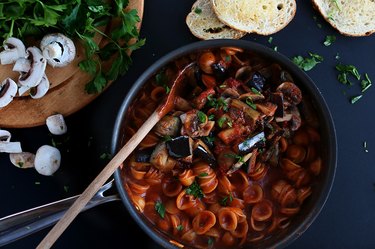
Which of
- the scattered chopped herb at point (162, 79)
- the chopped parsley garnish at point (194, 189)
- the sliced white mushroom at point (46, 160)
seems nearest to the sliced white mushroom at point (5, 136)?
the sliced white mushroom at point (46, 160)

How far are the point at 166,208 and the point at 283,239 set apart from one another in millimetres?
776

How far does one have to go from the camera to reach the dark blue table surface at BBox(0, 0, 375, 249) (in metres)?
3.74

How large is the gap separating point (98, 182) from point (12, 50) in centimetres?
111

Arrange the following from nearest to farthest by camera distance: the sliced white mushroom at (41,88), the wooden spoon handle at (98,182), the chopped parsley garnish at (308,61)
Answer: the wooden spoon handle at (98,182)
the sliced white mushroom at (41,88)
the chopped parsley garnish at (308,61)

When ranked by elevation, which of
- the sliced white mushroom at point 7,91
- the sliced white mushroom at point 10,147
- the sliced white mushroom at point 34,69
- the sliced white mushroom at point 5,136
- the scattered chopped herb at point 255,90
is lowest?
the sliced white mushroom at point 10,147

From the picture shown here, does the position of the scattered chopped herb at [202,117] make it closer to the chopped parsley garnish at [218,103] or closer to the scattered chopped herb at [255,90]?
the chopped parsley garnish at [218,103]

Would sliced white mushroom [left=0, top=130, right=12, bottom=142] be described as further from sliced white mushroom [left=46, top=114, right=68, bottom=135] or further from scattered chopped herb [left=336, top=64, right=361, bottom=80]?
scattered chopped herb [left=336, top=64, right=361, bottom=80]

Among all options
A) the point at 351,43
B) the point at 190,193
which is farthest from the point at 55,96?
the point at 351,43

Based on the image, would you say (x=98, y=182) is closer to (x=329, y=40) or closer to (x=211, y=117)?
(x=211, y=117)

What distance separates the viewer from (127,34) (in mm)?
3490

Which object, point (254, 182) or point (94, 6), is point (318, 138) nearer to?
point (254, 182)

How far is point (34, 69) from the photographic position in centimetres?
346

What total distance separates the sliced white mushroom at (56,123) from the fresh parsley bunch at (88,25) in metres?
0.33

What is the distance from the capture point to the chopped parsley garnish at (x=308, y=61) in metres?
3.79
